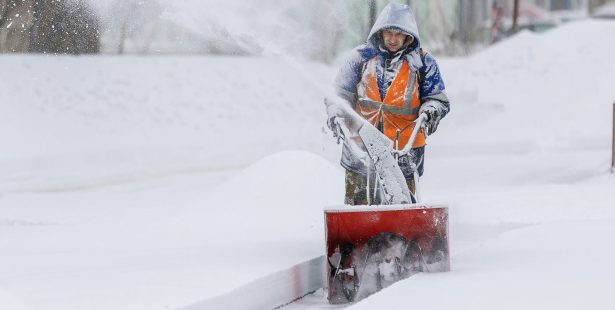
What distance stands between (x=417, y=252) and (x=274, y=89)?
2062cm

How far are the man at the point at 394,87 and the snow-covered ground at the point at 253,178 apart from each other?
38cm

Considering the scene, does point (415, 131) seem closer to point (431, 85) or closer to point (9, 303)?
point (431, 85)

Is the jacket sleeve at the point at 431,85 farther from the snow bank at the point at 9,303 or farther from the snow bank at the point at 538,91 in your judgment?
the snow bank at the point at 538,91

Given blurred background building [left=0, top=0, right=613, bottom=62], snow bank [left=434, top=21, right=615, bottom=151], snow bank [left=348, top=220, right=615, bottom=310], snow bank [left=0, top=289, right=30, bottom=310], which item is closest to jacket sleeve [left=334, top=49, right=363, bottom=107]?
snow bank [left=348, top=220, right=615, bottom=310]

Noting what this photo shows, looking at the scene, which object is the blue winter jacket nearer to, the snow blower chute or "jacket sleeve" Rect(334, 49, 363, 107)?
"jacket sleeve" Rect(334, 49, 363, 107)

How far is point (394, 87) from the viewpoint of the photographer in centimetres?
836

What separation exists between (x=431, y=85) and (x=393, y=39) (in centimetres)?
38

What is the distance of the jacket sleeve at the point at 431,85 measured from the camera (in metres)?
8.43

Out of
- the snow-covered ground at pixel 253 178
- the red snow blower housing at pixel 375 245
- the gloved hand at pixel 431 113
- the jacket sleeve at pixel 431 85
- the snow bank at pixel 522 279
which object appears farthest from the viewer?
the jacket sleeve at pixel 431 85

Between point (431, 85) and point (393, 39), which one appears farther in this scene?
point (431, 85)

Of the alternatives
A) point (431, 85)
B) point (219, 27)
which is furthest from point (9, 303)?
point (219, 27)

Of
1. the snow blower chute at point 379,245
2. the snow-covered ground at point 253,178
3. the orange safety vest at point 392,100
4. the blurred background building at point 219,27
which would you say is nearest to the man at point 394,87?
the orange safety vest at point 392,100

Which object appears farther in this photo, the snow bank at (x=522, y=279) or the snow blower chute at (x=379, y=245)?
the snow blower chute at (x=379, y=245)

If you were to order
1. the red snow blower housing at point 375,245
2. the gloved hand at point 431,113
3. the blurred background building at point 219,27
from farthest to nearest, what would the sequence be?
the blurred background building at point 219,27, the gloved hand at point 431,113, the red snow blower housing at point 375,245
